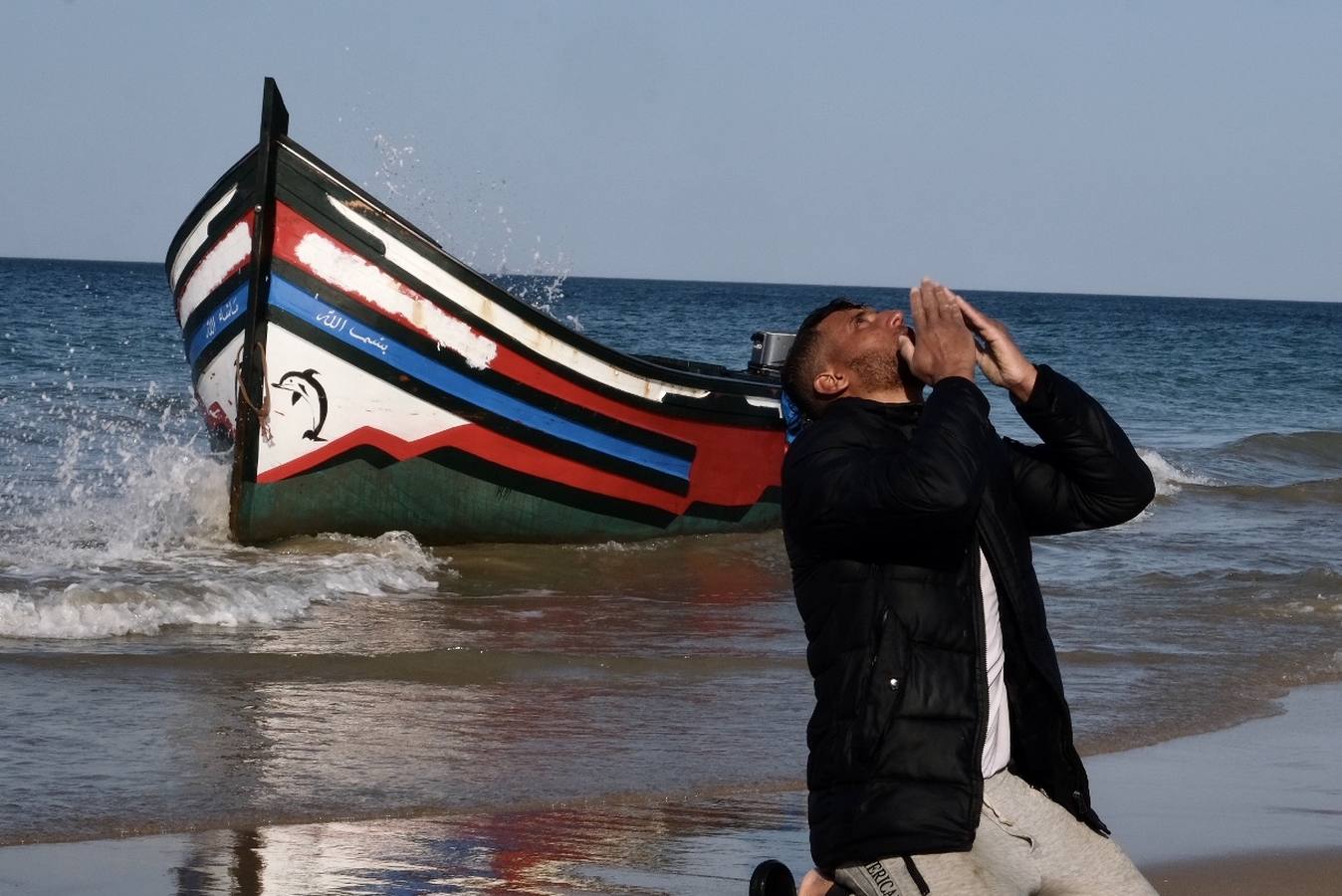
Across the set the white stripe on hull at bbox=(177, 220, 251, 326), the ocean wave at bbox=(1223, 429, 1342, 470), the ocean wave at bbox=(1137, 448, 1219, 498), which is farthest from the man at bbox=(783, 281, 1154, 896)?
the ocean wave at bbox=(1223, 429, 1342, 470)

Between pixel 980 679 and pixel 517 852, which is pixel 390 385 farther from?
pixel 980 679

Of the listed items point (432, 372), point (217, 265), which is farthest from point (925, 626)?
point (217, 265)

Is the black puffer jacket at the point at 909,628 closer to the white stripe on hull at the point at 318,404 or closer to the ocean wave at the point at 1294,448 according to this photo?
the white stripe on hull at the point at 318,404

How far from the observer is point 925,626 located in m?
2.29

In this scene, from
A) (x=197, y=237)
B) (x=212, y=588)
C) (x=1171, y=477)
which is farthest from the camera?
(x=1171, y=477)

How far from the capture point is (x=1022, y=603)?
2443mm

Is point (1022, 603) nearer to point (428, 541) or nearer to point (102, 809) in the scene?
point (102, 809)

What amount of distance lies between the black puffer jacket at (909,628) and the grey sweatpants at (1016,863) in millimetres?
28

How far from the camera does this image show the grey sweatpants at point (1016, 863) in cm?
227

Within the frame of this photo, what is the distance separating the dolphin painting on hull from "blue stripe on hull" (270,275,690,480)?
0.26 meters

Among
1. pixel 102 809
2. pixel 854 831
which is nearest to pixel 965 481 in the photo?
pixel 854 831

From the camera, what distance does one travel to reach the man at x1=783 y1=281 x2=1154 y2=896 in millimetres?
2258

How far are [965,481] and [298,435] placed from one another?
6666mm

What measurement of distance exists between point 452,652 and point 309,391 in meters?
2.47
